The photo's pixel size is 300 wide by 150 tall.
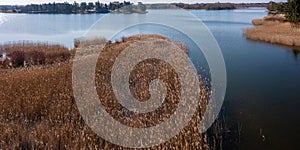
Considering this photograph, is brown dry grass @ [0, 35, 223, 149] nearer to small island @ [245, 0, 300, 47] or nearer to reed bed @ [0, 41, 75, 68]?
reed bed @ [0, 41, 75, 68]

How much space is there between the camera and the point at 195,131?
5543mm

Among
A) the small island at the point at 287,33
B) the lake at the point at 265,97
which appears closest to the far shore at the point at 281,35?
the small island at the point at 287,33

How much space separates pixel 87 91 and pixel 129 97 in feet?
4.05

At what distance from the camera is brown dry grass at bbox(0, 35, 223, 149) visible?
5.40m

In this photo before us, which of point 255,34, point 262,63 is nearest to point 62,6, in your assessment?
point 255,34

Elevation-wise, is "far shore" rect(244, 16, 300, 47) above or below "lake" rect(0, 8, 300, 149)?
above

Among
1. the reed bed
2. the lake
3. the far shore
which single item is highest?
the far shore

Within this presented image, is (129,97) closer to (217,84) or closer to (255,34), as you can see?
(217,84)

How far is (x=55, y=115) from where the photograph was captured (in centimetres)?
654

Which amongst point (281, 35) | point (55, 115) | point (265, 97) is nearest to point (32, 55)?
point (55, 115)

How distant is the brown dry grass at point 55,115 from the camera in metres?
5.40

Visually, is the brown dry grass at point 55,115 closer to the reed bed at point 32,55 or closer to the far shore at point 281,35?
the reed bed at point 32,55

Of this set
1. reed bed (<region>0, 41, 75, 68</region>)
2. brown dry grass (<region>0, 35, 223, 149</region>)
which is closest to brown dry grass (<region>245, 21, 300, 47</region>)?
brown dry grass (<region>0, 35, 223, 149</region>)

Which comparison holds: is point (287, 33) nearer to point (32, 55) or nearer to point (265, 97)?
point (265, 97)
